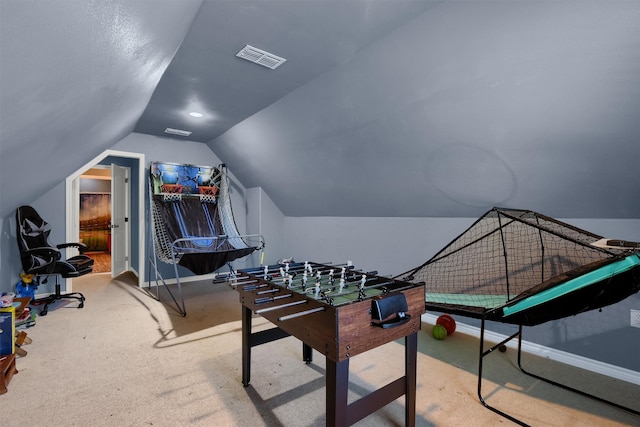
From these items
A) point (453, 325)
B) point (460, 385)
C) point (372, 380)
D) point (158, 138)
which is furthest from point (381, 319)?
point (158, 138)

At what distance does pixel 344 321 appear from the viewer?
4.36 feet

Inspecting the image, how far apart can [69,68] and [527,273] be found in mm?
3301

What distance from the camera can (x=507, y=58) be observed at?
177 cm

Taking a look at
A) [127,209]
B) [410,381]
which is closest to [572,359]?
[410,381]

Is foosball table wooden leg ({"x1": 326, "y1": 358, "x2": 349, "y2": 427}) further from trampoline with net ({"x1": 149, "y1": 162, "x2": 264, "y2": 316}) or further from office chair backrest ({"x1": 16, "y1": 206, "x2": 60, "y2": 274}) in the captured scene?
office chair backrest ({"x1": 16, "y1": 206, "x2": 60, "y2": 274})

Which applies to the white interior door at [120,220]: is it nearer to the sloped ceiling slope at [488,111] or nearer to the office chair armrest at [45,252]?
the office chair armrest at [45,252]

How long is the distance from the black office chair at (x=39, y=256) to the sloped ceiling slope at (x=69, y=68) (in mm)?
579

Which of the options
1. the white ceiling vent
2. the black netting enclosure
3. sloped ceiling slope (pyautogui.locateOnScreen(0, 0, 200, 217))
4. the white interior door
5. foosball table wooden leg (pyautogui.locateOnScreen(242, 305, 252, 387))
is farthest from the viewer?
the white interior door

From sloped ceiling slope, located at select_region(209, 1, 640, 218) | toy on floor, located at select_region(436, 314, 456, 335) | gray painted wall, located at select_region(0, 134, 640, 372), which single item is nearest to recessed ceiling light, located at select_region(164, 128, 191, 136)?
gray painted wall, located at select_region(0, 134, 640, 372)

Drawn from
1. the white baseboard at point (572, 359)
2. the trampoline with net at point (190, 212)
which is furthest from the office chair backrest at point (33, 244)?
the white baseboard at point (572, 359)

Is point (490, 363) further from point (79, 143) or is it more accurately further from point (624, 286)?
point (79, 143)

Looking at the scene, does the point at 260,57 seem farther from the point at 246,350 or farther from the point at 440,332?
the point at 440,332

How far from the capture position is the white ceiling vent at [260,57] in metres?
2.30

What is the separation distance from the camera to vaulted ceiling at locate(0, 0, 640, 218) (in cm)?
144
